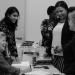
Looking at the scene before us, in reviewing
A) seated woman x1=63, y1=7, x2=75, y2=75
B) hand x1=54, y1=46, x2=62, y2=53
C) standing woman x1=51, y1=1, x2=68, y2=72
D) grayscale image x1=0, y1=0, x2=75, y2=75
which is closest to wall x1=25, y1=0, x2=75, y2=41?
grayscale image x1=0, y1=0, x2=75, y2=75

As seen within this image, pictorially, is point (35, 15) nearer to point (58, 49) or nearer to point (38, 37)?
point (38, 37)

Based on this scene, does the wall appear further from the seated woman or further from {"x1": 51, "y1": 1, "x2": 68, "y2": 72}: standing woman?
the seated woman

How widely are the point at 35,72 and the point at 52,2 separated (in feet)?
8.30

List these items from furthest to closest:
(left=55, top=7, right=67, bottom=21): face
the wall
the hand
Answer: the wall
(left=55, top=7, right=67, bottom=21): face
the hand

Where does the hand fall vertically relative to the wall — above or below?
below

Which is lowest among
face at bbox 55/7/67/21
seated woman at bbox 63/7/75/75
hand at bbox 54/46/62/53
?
hand at bbox 54/46/62/53

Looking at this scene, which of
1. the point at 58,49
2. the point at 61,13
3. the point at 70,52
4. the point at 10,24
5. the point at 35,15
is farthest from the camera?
the point at 35,15

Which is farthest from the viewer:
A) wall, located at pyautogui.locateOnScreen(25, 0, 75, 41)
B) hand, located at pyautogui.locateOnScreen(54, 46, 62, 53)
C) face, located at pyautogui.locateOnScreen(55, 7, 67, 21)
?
wall, located at pyautogui.locateOnScreen(25, 0, 75, 41)

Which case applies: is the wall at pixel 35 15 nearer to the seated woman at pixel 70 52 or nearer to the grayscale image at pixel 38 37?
the grayscale image at pixel 38 37

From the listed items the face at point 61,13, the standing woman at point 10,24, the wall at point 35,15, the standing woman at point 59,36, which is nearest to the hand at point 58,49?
the standing woman at point 59,36

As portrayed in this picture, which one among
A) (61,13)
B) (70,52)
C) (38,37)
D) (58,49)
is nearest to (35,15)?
(38,37)

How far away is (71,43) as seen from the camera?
999mm

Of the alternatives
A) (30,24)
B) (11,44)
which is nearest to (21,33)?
(30,24)

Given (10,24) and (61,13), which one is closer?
(61,13)
